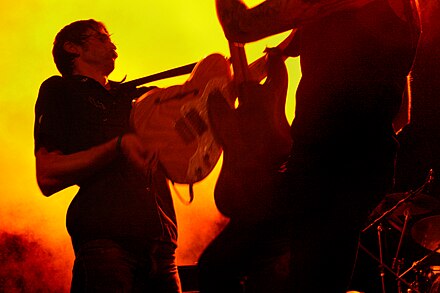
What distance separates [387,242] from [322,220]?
330cm

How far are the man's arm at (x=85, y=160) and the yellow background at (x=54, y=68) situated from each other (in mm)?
520

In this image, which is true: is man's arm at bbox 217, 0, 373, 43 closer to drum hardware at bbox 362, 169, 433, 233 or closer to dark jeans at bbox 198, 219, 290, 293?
dark jeans at bbox 198, 219, 290, 293

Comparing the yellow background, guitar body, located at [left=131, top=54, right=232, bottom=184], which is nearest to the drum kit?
the yellow background

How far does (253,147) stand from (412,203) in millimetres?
2304

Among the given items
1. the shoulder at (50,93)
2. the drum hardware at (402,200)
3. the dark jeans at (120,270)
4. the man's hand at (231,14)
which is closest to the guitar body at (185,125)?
the shoulder at (50,93)

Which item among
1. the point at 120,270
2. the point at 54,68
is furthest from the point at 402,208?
the point at 54,68

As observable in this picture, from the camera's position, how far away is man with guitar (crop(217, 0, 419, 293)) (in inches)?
52.0

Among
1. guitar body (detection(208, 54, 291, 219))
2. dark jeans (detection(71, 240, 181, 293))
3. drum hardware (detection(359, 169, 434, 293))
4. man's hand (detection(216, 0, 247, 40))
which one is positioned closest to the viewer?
man's hand (detection(216, 0, 247, 40))

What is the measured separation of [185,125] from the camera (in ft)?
9.05

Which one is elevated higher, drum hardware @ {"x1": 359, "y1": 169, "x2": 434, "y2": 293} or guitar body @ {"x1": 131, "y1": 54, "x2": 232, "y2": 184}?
guitar body @ {"x1": 131, "y1": 54, "x2": 232, "y2": 184}

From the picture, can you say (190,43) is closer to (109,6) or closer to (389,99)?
(109,6)

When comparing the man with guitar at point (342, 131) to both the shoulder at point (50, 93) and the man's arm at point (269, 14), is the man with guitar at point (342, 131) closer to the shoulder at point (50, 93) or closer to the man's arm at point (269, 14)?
the man's arm at point (269, 14)

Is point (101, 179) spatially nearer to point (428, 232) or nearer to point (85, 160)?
point (85, 160)

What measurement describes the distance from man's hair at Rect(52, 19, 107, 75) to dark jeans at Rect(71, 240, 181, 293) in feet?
3.63
